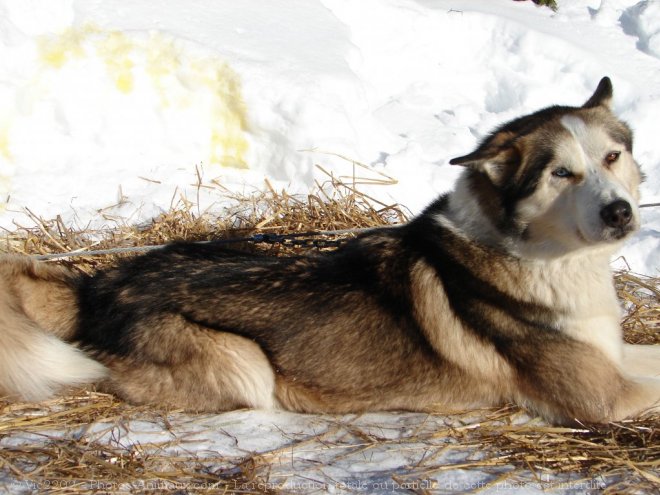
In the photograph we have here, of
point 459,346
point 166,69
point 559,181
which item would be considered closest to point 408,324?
point 459,346

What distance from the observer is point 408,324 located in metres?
3.18

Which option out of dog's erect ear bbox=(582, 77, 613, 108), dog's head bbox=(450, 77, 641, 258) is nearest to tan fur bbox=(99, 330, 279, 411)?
dog's head bbox=(450, 77, 641, 258)

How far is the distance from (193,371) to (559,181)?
173cm

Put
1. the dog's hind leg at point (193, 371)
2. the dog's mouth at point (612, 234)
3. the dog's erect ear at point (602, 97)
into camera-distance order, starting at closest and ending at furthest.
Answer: the dog's mouth at point (612, 234) → the dog's hind leg at point (193, 371) → the dog's erect ear at point (602, 97)

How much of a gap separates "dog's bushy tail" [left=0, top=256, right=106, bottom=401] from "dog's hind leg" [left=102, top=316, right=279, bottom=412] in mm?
167

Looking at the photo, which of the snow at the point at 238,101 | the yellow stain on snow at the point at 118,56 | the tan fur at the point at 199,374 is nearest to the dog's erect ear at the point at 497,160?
the tan fur at the point at 199,374

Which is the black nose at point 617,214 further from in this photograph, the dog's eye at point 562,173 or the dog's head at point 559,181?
the dog's eye at point 562,173

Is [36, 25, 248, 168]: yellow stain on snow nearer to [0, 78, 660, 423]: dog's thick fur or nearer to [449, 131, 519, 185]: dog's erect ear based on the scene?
[0, 78, 660, 423]: dog's thick fur

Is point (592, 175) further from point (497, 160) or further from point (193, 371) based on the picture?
point (193, 371)

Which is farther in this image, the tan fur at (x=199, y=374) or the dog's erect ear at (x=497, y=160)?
the tan fur at (x=199, y=374)

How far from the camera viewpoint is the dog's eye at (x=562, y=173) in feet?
9.36

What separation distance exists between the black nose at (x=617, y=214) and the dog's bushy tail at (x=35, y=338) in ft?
7.21

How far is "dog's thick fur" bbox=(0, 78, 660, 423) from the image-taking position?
301 centimetres

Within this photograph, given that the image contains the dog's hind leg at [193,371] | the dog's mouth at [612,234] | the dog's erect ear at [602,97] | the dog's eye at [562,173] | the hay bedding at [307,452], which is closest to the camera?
the hay bedding at [307,452]
